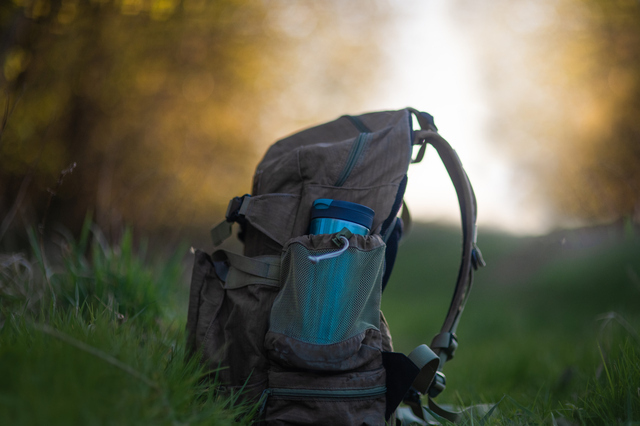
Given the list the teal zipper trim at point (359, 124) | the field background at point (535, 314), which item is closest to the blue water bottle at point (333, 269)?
the teal zipper trim at point (359, 124)

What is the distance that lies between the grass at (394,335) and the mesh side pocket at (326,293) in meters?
0.32

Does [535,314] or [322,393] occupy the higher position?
[322,393]

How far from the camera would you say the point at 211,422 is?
1.10 m

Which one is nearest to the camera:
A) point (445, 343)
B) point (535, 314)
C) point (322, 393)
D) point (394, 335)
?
point (322, 393)

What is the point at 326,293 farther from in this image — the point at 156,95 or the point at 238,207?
the point at 156,95

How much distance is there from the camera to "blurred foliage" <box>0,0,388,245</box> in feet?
13.7

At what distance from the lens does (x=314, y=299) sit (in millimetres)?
1355

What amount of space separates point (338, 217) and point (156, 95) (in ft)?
16.6

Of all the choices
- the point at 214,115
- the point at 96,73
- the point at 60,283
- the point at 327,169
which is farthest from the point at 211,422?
the point at 214,115

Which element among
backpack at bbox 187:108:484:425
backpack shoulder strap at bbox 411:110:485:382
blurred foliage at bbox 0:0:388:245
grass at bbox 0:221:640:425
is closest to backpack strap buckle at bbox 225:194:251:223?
backpack at bbox 187:108:484:425

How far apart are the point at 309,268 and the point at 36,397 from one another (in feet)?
2.55

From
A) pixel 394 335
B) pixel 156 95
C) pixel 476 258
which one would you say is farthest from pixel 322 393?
pixel 156 95

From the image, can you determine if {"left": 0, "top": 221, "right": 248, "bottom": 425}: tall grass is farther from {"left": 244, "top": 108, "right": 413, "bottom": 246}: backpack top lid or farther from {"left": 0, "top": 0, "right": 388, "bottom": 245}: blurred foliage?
{"left": 0, "top": 0, "right": 388, "bottom": 245}: blurred foliage

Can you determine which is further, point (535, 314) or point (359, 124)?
point (535, 314)
